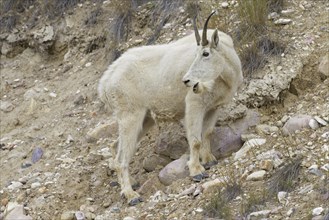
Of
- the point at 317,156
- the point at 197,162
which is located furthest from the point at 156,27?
the point at 317,156

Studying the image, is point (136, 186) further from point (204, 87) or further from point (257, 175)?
point (257, 175)

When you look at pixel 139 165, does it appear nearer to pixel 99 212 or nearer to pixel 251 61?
pixel 99 212

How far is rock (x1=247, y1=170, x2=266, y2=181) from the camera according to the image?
6738mm

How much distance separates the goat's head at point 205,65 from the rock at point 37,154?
3249 millimetres

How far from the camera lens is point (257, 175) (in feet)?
22.2

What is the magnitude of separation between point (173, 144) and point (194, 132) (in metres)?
0.88

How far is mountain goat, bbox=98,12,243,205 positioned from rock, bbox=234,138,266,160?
424 mm

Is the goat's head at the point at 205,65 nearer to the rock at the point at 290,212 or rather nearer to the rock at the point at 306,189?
the rock at the point at 306,189

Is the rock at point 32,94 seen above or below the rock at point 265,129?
below

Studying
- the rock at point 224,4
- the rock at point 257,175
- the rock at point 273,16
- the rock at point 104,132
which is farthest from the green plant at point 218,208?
the rock at point 224,4

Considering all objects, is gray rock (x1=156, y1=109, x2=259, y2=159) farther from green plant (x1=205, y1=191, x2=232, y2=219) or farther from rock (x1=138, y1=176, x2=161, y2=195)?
green plant (x1=205, y1=191, x2=232, y2=219)

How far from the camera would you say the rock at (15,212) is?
26.1 feet

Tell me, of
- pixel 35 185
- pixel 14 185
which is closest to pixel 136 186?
pixel 35 185

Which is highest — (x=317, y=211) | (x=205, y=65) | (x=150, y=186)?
(x=205, y=65)
